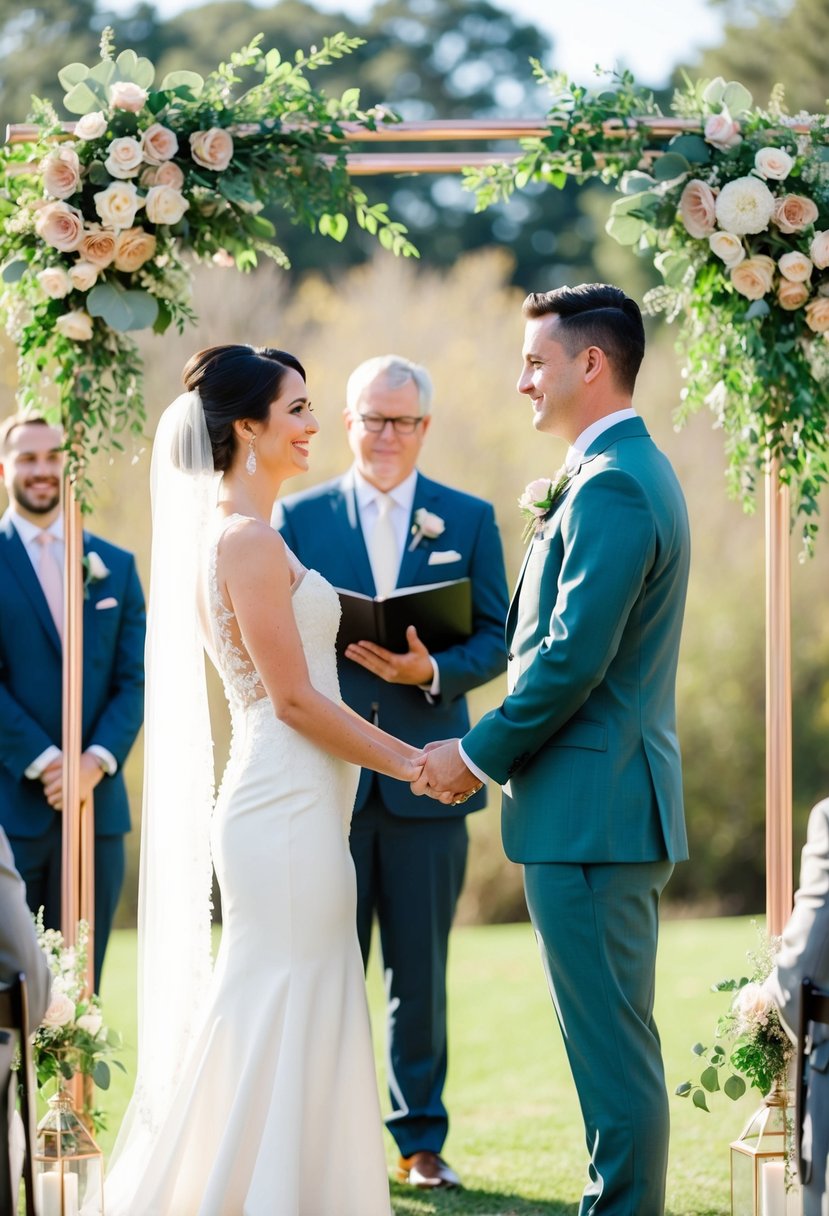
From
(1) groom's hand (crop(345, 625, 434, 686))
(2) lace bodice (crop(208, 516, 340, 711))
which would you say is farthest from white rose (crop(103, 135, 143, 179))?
(1) groom's hand (crop(345, 625, 434, 686))

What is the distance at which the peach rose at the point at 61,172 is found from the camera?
183 inches

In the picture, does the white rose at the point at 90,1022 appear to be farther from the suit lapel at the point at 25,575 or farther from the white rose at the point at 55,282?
the white rose at the point at 55,282

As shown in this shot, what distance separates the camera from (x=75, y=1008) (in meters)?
4.49

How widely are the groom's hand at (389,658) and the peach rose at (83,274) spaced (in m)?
1.38

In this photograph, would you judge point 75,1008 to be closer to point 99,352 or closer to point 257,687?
point 257,687

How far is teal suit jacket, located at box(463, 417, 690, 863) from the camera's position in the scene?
148 inches

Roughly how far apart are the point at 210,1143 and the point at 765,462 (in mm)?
2576

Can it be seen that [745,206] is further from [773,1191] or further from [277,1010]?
[773,1191]

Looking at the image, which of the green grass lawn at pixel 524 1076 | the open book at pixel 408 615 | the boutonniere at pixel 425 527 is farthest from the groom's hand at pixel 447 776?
the boutonniere at pixel 425 527

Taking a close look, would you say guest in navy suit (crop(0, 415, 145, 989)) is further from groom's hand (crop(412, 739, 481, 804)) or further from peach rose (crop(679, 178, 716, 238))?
peach rose (crop(679, 178, 716, 238))

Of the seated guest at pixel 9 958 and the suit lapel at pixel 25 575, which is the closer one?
the seated guest at pixel 9 958

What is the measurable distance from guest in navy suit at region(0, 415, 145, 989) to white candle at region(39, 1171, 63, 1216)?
39.9 inches

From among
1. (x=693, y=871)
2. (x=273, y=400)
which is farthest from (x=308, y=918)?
(x=693, y=871)

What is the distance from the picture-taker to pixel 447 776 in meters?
4.09
